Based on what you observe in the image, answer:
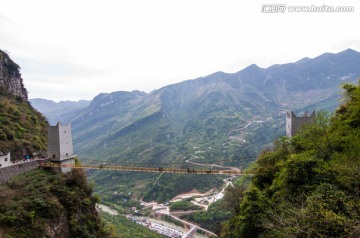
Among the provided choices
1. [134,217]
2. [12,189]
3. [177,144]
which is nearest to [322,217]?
[12,189]

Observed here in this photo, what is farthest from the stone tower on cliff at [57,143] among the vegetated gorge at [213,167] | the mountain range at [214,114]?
the mountain range at [214,114]

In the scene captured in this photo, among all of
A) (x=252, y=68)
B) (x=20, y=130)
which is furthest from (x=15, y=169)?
(x=252, y=68)

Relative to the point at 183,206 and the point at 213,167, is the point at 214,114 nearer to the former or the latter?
the point at 213,167

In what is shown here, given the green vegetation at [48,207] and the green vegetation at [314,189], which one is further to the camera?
the green vegetation at [48,207]

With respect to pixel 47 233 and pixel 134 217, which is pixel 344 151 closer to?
pixel 47 233

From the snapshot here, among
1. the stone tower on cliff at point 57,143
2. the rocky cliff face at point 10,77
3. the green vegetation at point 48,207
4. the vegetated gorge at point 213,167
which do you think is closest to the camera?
the vegetated gorge at point 213,167

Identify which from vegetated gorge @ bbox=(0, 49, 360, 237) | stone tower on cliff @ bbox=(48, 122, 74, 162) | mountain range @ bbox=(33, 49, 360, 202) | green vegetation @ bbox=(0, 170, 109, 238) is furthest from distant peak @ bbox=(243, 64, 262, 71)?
green vegetation @ bbox=(0, 170, 109, 238)

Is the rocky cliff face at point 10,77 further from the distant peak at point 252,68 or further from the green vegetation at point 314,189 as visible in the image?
the distant peak at point 252,68

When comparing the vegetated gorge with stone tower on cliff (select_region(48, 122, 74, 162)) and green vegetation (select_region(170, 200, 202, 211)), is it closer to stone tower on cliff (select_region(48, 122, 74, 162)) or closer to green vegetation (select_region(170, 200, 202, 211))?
green vegetation (select_region(170, 200, 202, 211))
